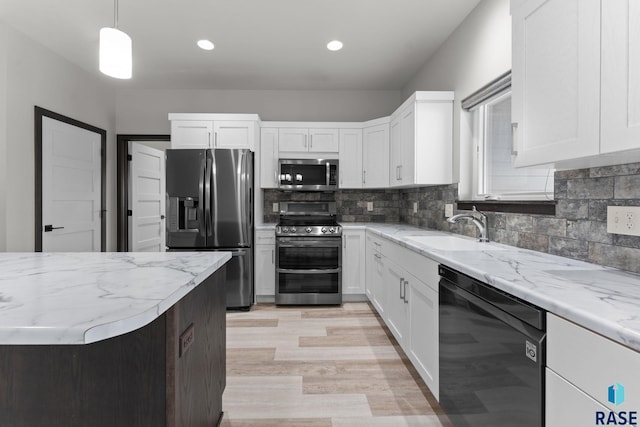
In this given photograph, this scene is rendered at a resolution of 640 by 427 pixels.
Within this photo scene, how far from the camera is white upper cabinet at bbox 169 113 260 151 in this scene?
3.76m

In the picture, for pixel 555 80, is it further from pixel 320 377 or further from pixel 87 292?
pixel 320 377

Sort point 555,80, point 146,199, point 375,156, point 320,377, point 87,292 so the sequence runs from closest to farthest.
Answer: point 87,292
point 555,80
point 320,377
point 375,156
point 146,199

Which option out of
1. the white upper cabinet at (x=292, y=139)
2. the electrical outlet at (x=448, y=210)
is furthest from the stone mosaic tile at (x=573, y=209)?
the white upper cabinet at (x=292, y=139)

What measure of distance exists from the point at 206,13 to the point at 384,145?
2189mm

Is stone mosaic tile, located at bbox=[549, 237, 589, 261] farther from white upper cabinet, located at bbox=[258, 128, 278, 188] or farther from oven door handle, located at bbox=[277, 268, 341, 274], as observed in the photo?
white upper cabinet, located at bbox=[258, 128, 278, 188]

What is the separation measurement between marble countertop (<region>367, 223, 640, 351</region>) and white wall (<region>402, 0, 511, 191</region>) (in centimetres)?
126

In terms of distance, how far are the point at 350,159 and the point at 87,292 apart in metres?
3.43

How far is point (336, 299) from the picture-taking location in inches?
146

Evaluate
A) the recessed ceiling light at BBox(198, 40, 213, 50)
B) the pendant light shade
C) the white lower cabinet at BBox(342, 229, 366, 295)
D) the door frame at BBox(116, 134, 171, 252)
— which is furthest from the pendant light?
the door frame at BBox(116, 134, 171, 252)

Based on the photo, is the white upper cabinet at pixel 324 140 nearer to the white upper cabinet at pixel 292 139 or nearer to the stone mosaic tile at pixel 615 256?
the white upper cabinet at pixel 292 139

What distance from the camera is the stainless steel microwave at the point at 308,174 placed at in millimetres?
3951

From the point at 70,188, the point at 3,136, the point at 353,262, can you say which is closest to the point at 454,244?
the point at 353,262

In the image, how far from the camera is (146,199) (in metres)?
4.80

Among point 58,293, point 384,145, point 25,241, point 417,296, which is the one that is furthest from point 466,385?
point 25,241
